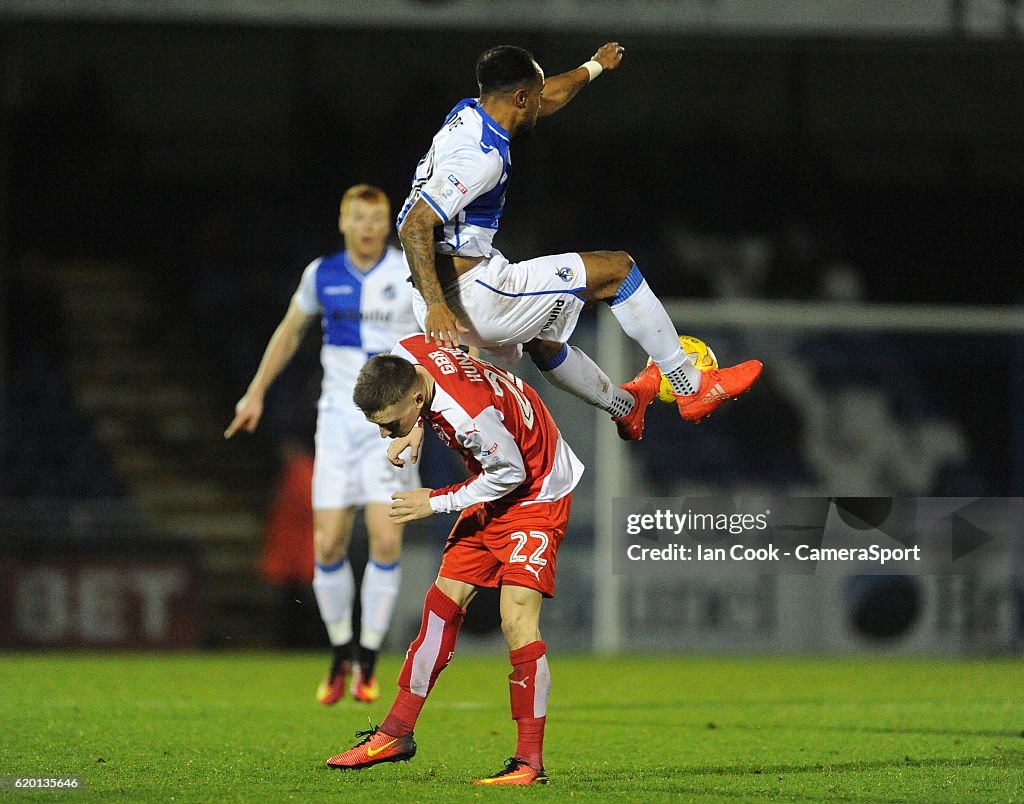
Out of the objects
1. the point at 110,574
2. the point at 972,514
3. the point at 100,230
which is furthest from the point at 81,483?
the point at 972,514

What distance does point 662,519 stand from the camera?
460 inches

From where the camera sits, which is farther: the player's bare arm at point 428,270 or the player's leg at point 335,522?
the player's leg at point 335,522

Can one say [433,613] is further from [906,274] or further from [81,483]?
[906,274]

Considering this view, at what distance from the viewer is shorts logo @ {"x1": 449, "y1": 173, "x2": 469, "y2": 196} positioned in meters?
5.66

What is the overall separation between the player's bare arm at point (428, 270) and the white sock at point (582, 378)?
656 millimetres

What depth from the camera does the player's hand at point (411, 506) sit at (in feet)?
16.9

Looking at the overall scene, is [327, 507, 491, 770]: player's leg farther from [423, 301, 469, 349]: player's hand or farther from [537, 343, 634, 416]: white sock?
[537, 343, 634, 416]: white sock

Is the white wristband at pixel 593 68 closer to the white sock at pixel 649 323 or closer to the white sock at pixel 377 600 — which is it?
the white sock at pixel 649 323

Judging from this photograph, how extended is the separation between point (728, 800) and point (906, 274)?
14584mm

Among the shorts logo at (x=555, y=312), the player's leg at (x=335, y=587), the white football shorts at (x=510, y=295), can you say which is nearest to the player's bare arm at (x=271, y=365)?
the player's leg at (x=335, y=587)

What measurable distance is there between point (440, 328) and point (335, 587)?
3.38 meters

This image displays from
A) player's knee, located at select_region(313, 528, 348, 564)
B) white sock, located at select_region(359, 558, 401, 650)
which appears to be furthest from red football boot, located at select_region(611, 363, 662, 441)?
player's knee, located at select_region(313, 528, 348, 564)

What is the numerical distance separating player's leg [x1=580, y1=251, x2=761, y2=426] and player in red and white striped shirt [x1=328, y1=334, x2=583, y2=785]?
579 mm

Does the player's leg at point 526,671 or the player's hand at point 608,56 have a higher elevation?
the player's hand at point 608,56
